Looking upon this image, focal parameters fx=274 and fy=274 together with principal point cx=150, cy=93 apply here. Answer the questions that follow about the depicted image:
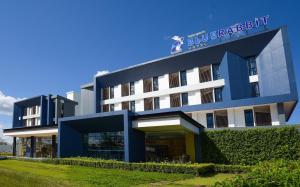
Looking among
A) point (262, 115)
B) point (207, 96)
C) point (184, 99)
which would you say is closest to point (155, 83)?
point (184, 99)

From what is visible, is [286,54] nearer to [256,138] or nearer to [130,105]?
[256,138]

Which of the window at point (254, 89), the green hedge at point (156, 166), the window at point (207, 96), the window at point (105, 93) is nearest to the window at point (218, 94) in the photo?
the window at point (207, 96)

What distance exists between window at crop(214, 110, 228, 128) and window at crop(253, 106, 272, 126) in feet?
13.1

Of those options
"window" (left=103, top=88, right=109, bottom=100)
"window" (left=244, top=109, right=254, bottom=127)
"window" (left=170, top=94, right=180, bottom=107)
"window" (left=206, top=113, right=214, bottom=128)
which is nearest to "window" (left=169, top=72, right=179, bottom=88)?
"window" (left=170, top=94, right=180, bottom=107)

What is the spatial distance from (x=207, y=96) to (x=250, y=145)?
1423 cm

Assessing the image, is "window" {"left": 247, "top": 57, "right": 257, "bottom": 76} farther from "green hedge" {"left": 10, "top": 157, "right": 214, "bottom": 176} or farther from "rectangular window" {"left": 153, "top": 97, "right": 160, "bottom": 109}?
"green hedge" {"left": 10, "top": 157, "right": 214, "bottom": 176}

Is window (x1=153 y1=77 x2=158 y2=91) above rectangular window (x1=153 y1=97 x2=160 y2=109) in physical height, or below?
above

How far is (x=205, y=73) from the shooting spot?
41.5 metres

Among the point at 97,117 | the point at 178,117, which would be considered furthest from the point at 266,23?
the point at 97,117

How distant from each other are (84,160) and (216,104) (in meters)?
18.3

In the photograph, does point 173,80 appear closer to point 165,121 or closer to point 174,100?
point 174,100


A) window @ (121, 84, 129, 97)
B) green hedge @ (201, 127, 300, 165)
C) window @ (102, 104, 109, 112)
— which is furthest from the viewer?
window @ (102, 104, 109, 112)

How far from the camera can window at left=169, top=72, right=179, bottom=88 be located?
145 ft

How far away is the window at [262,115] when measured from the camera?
1378 inches
